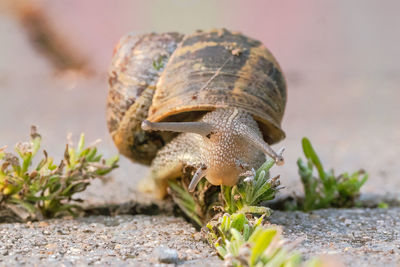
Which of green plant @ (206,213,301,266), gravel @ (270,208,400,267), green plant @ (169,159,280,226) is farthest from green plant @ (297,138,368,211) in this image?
green plant @ (206,213,301,266)

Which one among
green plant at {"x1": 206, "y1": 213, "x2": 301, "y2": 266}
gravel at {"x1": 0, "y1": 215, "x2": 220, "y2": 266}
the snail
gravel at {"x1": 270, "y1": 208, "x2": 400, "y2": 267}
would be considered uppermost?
the snail

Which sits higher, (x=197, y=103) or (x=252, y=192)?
(x=197, y=103)

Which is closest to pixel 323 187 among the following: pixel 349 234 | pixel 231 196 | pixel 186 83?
pixel 349 234

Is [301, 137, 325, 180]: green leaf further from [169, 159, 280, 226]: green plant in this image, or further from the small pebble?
the small pebble

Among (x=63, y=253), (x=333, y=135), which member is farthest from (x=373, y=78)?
(x=63, y=253)

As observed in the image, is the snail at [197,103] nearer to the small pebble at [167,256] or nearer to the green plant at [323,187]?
the green plant at [323,187]

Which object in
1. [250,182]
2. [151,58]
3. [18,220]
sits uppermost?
[151,58]

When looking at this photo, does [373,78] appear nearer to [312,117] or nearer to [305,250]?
[312,117]

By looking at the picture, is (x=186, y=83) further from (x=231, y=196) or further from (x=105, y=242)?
(x=105, y=242)
